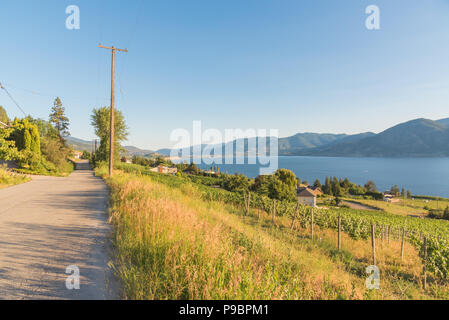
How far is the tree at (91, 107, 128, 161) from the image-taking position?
102 feet

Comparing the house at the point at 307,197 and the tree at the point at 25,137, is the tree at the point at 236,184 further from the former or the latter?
the tree at the point at 25,137

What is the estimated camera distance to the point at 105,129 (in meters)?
31.9

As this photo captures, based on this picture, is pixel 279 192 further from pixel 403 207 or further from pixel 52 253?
pixel 403 207

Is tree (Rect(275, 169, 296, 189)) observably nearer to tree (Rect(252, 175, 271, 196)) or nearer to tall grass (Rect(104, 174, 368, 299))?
tree (Rect(252, 175, 271, 196))

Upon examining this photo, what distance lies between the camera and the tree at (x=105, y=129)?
102 ft

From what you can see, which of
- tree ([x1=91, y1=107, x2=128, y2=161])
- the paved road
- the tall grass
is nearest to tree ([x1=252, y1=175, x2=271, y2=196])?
tree ([x1=91, y1=107, x2=128, y2=161])

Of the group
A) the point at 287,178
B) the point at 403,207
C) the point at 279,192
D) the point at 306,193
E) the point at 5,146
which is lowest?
the point at 403,207

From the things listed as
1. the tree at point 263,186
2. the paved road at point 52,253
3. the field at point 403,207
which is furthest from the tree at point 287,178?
the paved road at point 52,253

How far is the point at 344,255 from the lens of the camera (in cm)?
1005

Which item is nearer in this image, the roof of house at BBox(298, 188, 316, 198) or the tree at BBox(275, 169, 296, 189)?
the tree at BBox(275, 169, 296, 189)

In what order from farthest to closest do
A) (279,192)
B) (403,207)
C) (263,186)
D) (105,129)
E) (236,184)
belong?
(403,207) → (236,184) → (263,186) → (279,192) → (105,129)

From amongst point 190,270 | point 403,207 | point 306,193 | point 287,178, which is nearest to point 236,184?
point 287,178
